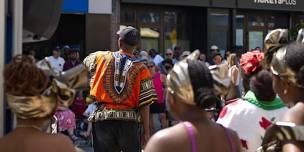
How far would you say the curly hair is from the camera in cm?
304

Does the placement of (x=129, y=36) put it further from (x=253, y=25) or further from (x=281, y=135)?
(x=253, y=25)

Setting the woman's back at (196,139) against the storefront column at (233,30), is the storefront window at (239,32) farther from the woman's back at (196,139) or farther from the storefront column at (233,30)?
the woman's back at (196,139)

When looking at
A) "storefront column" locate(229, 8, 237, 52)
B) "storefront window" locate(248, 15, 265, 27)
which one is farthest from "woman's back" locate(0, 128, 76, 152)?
"storefront window" locate(248, 15, 265, 27)

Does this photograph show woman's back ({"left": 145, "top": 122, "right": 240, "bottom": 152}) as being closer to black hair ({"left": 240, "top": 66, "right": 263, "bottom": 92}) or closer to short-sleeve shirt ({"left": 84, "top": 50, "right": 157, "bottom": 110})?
black hair ({"left": 240, "top": 66, "right": 263, "bottom": 92})

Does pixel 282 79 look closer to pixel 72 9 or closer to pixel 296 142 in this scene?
pixel 296 142

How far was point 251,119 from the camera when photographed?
177 inches

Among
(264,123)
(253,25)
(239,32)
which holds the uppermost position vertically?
(253,25)

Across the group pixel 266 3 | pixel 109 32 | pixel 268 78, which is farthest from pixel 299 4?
pixel 268 78

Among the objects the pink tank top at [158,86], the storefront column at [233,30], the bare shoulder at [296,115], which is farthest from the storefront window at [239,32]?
the bare shoulder at [296,115]

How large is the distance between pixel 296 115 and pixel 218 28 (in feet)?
62.0

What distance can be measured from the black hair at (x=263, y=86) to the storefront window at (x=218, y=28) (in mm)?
16927

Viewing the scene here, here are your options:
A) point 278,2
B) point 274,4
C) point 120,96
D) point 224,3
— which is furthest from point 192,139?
point 278,2

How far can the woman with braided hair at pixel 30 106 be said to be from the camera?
9.98 feet

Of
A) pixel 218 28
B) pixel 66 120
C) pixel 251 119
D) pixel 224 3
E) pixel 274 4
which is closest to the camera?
pixel 251 119
